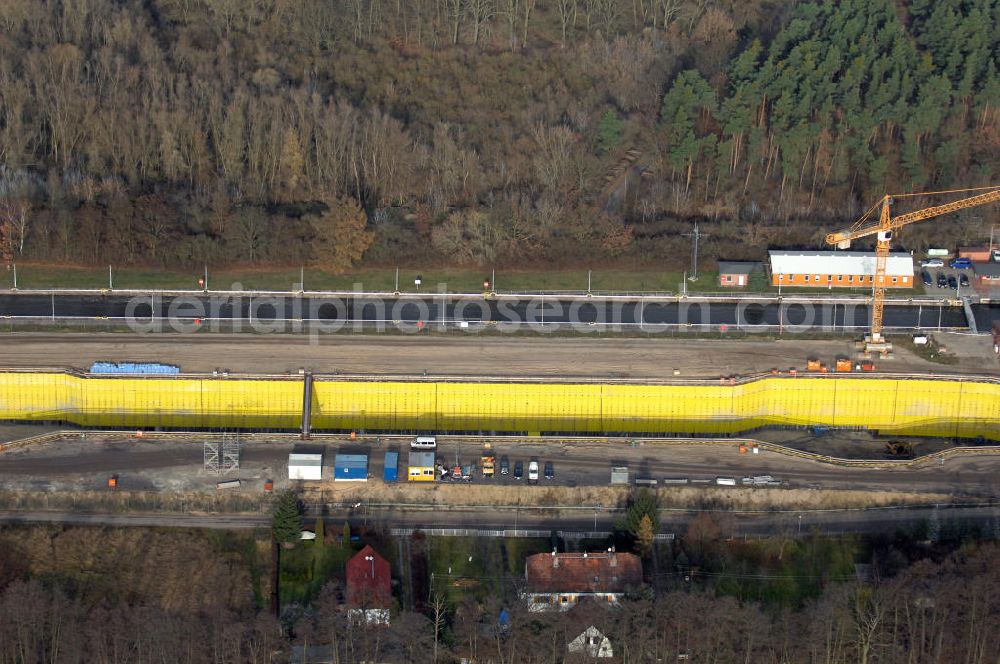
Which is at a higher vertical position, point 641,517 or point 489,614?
point 641,517

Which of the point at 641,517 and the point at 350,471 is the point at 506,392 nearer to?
the point at 350,471

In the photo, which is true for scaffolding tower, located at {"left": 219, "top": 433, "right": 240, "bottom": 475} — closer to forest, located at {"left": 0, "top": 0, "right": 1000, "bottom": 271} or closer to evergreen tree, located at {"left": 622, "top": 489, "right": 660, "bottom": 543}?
forest, located at {"left": 0, "top": 0, "right": 1000, "bottom": 271}

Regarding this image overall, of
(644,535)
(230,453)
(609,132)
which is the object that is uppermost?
(609,132)

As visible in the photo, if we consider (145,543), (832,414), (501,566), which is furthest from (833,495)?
(145,543)

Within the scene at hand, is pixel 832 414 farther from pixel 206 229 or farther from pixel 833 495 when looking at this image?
pixel 206 229

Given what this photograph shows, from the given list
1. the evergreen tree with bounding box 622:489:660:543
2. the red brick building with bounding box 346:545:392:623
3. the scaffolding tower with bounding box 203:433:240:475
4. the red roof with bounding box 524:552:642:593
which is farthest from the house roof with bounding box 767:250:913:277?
the scaffolding tower with bounding box 203:433:240:475

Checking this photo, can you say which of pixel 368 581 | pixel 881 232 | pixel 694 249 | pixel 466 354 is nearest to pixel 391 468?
pixel 368 581
